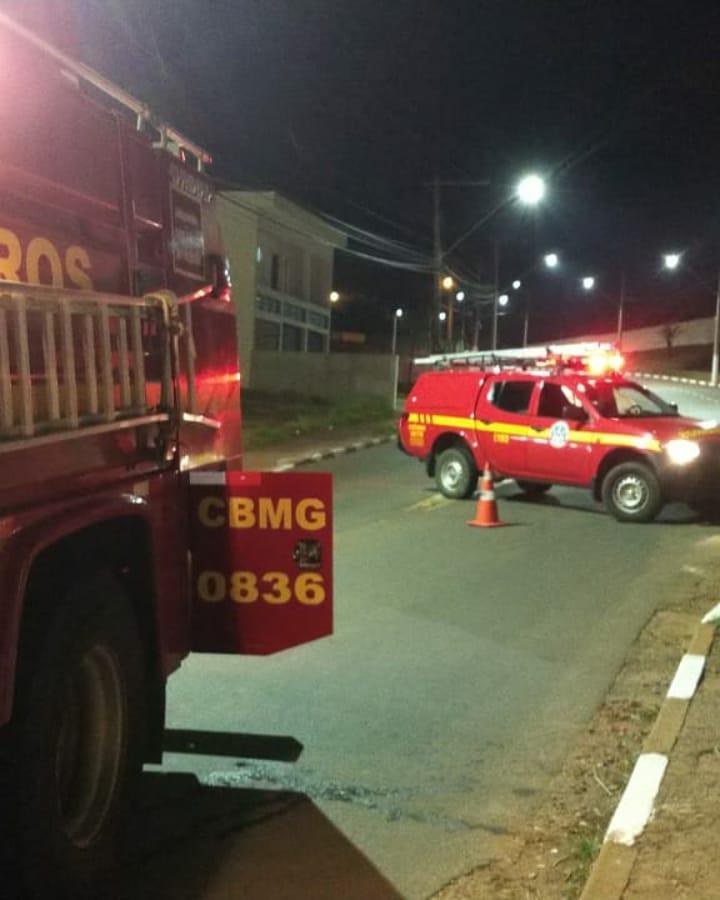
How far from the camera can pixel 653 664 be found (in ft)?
24.0

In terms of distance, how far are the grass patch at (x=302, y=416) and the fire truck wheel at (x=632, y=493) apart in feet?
33.7

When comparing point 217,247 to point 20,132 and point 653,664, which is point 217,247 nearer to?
point 20,132

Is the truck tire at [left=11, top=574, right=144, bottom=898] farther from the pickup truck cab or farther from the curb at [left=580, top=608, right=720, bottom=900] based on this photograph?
the pickup truck cab

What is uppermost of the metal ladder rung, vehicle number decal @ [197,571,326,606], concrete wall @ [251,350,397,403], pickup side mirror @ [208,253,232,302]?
pickup side mirror @ [208,253,232,302]

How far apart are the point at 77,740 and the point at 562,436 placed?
10926 millimetres

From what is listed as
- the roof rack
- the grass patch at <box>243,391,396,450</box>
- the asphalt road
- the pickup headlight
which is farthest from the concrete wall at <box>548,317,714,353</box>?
the roof rack

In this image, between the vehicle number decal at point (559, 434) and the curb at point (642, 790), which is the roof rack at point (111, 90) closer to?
the curb at point (642, 790)

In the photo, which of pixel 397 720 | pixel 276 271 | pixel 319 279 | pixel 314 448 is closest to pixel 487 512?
pixel 397 720

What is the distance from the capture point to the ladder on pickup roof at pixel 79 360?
3.27m

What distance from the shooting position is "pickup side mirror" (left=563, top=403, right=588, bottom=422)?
1409 centimetres

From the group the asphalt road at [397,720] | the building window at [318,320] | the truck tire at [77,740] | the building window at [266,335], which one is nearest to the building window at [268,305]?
the building window at [266,335]

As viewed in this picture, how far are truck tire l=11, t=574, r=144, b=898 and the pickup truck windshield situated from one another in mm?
10634

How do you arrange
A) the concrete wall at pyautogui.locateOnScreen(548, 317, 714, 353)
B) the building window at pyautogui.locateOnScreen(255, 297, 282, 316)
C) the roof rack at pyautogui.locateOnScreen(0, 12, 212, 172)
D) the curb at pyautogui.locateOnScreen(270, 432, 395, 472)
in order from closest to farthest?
the roof rack at pyautogui.locateOnScreen(0, 12, 212, 172) < the curb at pyautogui.locateOnScreen(270, 432, 395, 472) < the building window at pyautogui.locateOnScreen(255, 297, 282, 316) < the concrete wall at pyautogui.locateOnScreen(548, 317, 714, 353)

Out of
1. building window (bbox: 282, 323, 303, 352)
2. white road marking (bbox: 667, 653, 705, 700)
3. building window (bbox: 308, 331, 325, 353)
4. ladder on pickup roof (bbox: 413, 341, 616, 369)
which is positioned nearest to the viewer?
white road marking (bbox: 667, 653, 705, 700)
